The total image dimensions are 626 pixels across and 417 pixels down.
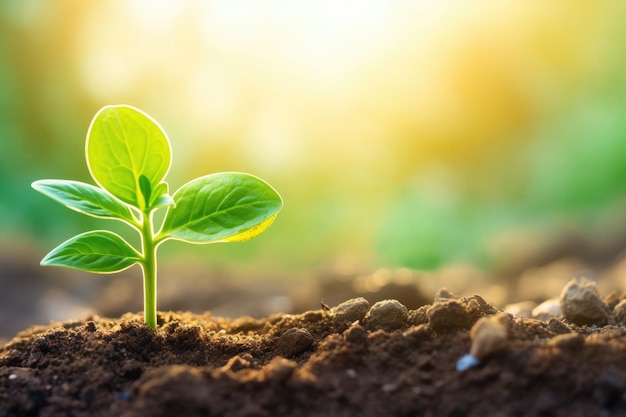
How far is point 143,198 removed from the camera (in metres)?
1.53

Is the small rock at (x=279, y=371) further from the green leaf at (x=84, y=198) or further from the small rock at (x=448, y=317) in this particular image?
the green leaf at (x=84, y=198)

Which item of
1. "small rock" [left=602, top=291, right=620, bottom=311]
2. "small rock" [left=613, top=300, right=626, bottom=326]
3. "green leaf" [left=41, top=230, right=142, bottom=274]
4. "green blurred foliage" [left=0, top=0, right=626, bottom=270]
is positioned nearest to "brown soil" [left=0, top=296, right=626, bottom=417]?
"green leaf" [left=41, top=230, right=142, bottom=274]

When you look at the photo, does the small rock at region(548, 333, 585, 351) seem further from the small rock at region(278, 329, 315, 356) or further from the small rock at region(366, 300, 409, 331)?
the small rock at region(278, 329, 315, 356)

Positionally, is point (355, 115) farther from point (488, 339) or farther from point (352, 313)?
point (488, 339)

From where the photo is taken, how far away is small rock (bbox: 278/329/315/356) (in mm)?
1489

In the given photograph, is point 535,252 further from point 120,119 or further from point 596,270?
point 120,119

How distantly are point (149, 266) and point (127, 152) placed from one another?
27cm

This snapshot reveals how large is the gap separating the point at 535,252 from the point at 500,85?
9.02 ft

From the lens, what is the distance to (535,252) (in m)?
5.43

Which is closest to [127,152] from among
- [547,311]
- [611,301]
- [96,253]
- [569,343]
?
[96,253]

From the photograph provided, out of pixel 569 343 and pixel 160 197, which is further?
pixel 160 197

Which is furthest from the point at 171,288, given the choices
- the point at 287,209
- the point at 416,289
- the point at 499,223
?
the point at 499,223

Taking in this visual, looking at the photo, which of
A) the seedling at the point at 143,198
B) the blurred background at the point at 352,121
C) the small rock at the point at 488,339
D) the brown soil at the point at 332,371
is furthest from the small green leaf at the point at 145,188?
the blurred background at the point at 352,121

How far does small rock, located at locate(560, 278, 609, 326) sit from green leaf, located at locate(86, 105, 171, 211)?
1.16m
